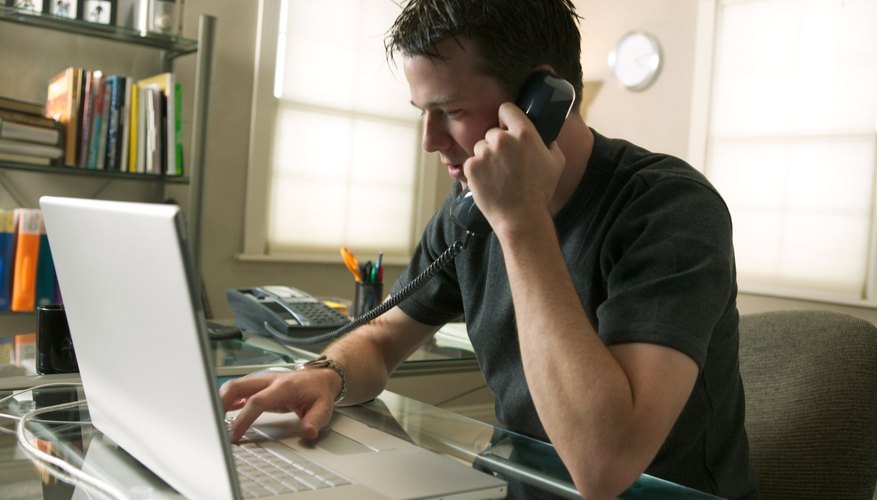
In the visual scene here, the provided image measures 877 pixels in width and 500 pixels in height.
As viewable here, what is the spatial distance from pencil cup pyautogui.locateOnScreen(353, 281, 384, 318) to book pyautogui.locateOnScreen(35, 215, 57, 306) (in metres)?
0.97

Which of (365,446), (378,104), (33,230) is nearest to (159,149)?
(33,230)

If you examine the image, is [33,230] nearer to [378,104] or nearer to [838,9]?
[378,104]

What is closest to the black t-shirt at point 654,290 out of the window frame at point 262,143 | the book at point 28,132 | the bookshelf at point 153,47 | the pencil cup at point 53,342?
the pencil cup at point 53,342

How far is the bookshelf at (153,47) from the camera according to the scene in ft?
7.77

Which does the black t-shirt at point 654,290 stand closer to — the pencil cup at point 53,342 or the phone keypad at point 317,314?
the phone keypad at point 317,314

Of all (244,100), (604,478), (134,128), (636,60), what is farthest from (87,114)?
(636,60)

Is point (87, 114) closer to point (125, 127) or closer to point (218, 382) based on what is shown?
point (125, 127)

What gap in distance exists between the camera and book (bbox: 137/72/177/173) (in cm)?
251

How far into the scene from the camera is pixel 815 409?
3.88ft

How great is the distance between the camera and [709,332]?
3.01ft

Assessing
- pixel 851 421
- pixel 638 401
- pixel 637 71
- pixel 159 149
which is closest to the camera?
pixel 638 401

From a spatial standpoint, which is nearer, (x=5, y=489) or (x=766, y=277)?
(x=5, y=489)

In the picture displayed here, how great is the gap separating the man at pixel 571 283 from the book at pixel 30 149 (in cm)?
149

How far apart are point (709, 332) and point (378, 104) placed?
272cm
